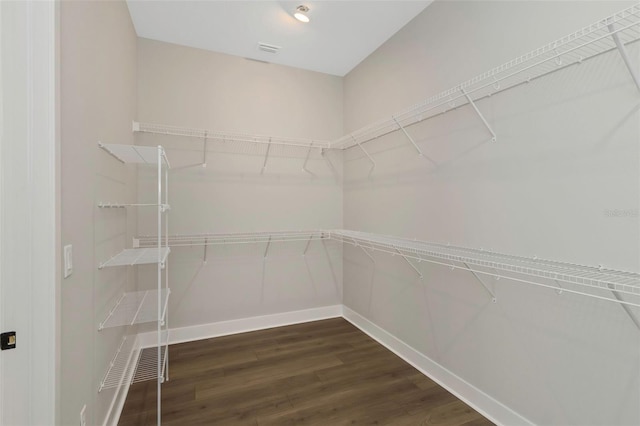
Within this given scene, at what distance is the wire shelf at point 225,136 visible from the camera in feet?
8.29

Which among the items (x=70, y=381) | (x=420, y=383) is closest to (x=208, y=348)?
(x=70, y=381)

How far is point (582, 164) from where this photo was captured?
51.6 inches

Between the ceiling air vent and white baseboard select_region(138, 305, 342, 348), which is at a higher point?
the ceiling air vent

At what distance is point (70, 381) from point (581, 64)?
2546mm

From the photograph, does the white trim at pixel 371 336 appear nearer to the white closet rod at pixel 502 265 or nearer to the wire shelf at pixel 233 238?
the white closet rod at pixel 502 265

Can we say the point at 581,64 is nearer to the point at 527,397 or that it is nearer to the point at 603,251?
the point at 603,251

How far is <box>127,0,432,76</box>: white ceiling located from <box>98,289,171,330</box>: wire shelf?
2.14 metres

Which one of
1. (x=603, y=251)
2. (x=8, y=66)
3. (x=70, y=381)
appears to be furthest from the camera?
(x=603, y=251)

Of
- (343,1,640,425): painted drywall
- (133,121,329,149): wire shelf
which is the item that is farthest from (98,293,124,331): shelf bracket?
(343,1,640,425): painted drywall

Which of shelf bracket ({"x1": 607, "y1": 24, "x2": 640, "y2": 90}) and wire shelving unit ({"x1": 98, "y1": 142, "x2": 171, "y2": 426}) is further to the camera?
wire shelving unit ({"x1": 98, "y1": 142, "x2": 171, "y2": 426})

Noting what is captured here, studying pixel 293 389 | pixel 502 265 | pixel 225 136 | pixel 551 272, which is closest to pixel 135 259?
pixel 293 389

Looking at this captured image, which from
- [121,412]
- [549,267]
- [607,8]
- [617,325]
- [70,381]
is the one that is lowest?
[121,412]

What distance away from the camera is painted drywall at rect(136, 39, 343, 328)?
2674mm

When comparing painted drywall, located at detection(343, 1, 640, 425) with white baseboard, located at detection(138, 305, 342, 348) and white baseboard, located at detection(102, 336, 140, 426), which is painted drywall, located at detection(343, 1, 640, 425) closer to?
white baseboard, located at detection(138, 305, 342, 348)
